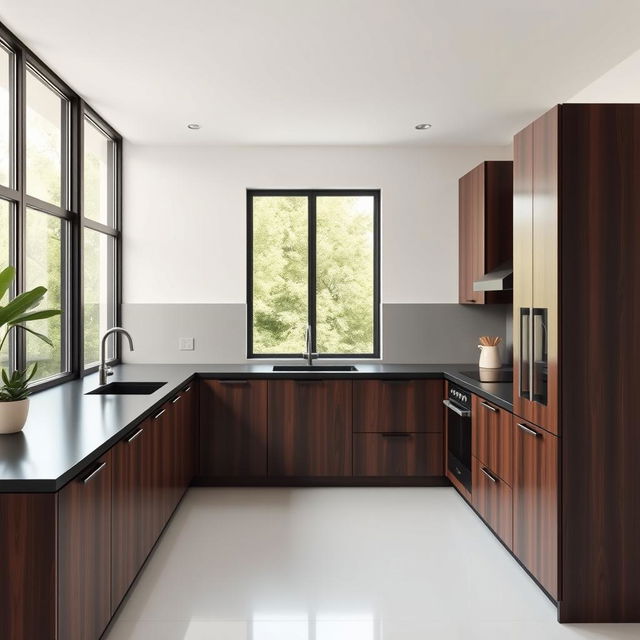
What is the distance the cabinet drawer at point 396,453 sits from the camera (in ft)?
Result: 13.5

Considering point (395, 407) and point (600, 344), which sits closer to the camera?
point (600, 344)

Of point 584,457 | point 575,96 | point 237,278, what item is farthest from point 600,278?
point 237,278

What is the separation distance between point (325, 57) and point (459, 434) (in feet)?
7.97

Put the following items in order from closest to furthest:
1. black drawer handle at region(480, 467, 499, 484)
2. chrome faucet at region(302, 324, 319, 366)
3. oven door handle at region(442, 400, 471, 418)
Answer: black drawer handle at region(480, 467, 499, 484)
oven door handle at region(442, 400, 471, 418)
chrome faucet at region(302, 324, 319, 366)

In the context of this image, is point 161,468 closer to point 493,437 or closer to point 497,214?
point 493,437

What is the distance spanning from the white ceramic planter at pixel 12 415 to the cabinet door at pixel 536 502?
214cm

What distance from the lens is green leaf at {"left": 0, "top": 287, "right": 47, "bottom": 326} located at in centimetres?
209

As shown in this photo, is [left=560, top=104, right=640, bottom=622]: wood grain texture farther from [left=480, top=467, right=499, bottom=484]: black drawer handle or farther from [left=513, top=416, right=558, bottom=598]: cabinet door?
[left=480, top=467, right=499, bottom=484]: black drawer handle

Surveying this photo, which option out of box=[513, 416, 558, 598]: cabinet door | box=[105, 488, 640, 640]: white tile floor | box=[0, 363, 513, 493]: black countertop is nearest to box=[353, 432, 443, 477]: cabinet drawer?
box=[105, 488, 640, 640]: white tile floor

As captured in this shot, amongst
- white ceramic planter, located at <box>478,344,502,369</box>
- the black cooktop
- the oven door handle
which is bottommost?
the oven door handle

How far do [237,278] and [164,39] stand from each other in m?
2.16

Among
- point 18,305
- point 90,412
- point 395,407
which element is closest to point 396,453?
point 395,407

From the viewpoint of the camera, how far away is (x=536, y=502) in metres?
Result: 2.57

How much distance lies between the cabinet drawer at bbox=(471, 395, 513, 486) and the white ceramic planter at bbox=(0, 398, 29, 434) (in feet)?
7.28
